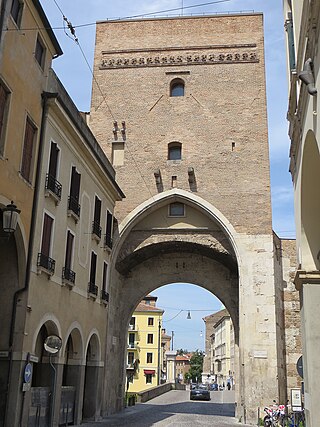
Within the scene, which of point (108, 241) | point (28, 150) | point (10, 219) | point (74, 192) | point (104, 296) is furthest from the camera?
point (108, 241)

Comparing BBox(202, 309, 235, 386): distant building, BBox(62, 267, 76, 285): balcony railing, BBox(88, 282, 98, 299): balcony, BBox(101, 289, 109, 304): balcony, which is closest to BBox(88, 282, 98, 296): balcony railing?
BBox(88, 282, 98, 299): balcony

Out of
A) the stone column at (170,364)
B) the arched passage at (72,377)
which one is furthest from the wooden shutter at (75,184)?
Answer: the stone column at (170,364)

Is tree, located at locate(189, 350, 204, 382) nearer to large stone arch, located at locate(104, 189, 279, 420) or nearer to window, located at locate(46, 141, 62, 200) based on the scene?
large stone arch, located at locate(104, 189, 279, 420)

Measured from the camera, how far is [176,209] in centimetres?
2377

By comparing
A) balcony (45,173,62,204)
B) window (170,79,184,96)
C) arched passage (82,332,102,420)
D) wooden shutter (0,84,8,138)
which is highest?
window (170,79,184,96)

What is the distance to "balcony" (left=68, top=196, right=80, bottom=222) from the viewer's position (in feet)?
51.5

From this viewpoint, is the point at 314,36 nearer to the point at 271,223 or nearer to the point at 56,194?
the point at 56,194

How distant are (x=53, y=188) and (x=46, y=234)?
1287 millimetres

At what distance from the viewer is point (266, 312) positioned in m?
20.8

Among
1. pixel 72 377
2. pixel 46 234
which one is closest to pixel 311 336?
pixel 46 234

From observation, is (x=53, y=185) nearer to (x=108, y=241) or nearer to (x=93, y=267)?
(x=93, y=267)

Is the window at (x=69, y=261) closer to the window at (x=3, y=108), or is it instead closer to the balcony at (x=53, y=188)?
the balcony at (x=53, y=188)

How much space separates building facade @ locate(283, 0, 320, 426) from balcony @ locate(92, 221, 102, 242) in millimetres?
10420

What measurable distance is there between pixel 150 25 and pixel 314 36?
21821 mm
